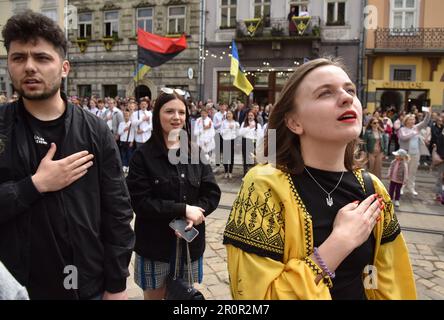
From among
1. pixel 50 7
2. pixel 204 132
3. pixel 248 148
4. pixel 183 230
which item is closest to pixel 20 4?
pixel 50 7

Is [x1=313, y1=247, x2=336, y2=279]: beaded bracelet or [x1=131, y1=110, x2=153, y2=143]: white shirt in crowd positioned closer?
[x1=313, y1=247, x2=336, y2=279]: beaded bracelet

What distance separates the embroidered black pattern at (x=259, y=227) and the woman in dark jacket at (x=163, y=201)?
1003 millimetres

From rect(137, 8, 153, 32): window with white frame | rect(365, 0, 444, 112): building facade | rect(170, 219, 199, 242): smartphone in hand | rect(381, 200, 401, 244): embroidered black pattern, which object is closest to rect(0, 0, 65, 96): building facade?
rect(137, 8, 153, 32): window with white frame

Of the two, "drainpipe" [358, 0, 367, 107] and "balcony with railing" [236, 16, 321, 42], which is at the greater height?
"balcony with railing" [236, 16, 321, 42]

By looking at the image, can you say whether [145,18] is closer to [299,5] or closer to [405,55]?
[299,5]

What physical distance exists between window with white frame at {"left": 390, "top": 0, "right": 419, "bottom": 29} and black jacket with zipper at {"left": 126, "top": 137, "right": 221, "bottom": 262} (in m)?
18.0

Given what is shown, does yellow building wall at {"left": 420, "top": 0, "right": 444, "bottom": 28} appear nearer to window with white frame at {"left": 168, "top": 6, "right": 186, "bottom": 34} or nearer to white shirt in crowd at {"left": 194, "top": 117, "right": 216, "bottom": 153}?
window with white frame at {"left": 168, "top": 6, "right": 186, "bottom": 34}

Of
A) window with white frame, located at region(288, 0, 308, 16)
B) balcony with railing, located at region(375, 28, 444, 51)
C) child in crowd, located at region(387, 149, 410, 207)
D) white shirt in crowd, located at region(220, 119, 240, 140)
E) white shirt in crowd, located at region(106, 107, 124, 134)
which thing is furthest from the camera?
window with white frame, located at region(288, 0, 308, 16)

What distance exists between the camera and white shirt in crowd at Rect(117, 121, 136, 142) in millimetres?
10445

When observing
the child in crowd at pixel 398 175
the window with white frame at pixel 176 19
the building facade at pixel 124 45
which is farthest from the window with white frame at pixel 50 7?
the child in crowd at pixel 398 175

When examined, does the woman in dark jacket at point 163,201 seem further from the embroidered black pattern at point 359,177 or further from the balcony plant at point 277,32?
the balcony plant at point 277,32

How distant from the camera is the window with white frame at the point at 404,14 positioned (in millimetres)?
Result: 17469

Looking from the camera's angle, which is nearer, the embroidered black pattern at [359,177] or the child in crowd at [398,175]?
the embroidered black pattern at [359,177]
